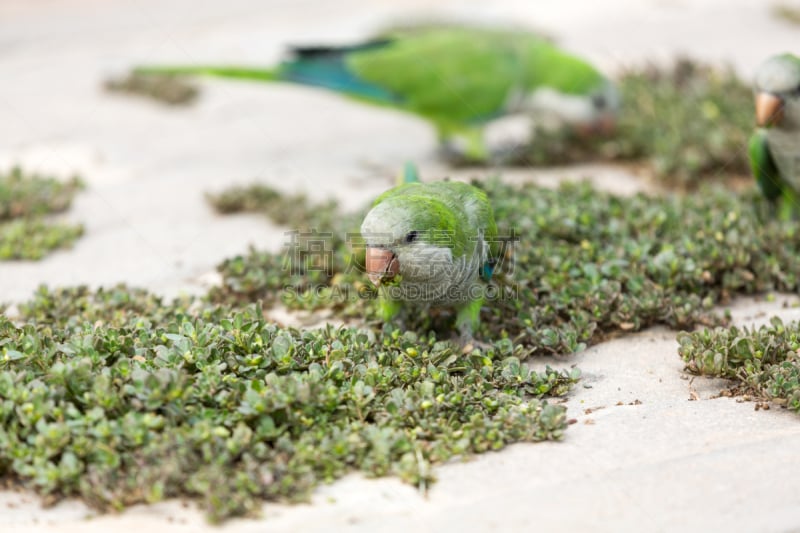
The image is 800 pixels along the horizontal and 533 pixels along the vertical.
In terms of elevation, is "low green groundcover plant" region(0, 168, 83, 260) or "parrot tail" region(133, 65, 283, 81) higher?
"parrot tail" region(133, 65, 283, 81)

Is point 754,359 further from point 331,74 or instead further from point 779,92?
point 331,74

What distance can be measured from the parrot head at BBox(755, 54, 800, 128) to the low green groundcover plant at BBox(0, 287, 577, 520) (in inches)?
78.0

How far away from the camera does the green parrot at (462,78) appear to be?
595 centimetres

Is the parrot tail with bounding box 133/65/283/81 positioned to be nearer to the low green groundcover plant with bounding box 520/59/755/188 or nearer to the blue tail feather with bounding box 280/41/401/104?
the blue tail feather with bounding box 280/41/401/104

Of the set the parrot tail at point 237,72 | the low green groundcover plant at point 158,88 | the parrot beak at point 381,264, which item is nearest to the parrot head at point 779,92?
the parrot beak at point 381,264

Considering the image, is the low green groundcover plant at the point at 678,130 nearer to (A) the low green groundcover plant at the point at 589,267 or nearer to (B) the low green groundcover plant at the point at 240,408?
(A) the low green groundcover plant at the point at 589,267

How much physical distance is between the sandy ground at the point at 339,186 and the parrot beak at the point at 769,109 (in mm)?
972

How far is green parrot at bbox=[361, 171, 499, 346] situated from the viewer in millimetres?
2822

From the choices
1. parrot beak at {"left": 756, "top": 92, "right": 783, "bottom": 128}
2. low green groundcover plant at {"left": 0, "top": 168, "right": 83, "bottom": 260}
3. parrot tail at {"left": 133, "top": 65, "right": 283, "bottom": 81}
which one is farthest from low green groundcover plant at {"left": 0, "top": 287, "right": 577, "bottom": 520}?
parrot tail at {"left": 133, "top": 65, "right": 283, "bottom": 81}

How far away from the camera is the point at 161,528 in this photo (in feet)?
7.32

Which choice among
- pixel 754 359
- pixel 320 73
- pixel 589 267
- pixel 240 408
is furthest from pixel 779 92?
pixel 320 73

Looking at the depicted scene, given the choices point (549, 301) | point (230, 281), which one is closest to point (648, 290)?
point (549, 301)

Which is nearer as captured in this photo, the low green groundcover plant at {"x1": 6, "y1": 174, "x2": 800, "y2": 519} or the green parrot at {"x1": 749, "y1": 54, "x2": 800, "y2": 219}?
the low green groundcover plant at {"x1": 6, "y1": 174, "x2": 800, "y2": 519}

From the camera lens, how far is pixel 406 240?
282 centimetres
